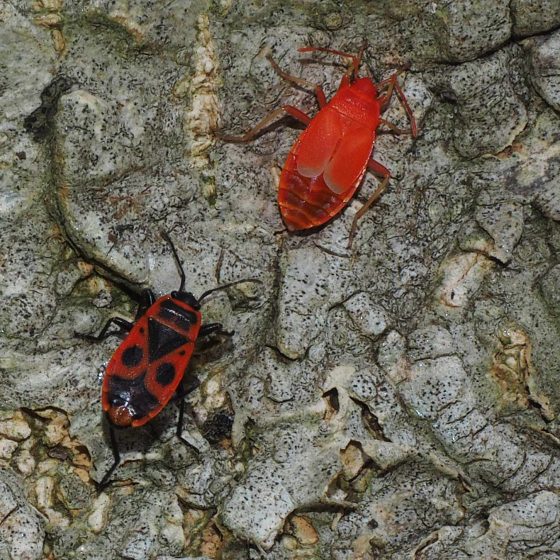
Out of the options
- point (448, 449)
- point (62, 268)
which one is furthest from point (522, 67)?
point (62, 268)

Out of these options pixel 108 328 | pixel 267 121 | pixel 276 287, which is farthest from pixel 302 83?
pixel 108 328

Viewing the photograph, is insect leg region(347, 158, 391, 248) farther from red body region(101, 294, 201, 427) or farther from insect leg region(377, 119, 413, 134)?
red body region(101, 294, 201, 427)

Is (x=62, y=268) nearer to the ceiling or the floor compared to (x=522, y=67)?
nearer to the floor

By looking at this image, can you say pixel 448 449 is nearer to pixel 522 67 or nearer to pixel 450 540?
pixel 450 540

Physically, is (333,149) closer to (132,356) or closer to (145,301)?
(145,301)

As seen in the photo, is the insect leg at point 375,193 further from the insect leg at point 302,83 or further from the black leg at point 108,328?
the black leg at point 108,328

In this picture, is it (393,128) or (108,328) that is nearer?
(108,328)

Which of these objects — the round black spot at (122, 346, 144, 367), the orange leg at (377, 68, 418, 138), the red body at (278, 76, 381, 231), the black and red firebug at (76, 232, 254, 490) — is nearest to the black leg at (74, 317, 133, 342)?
the black and red firebug at (76, 232, 254, 490)
